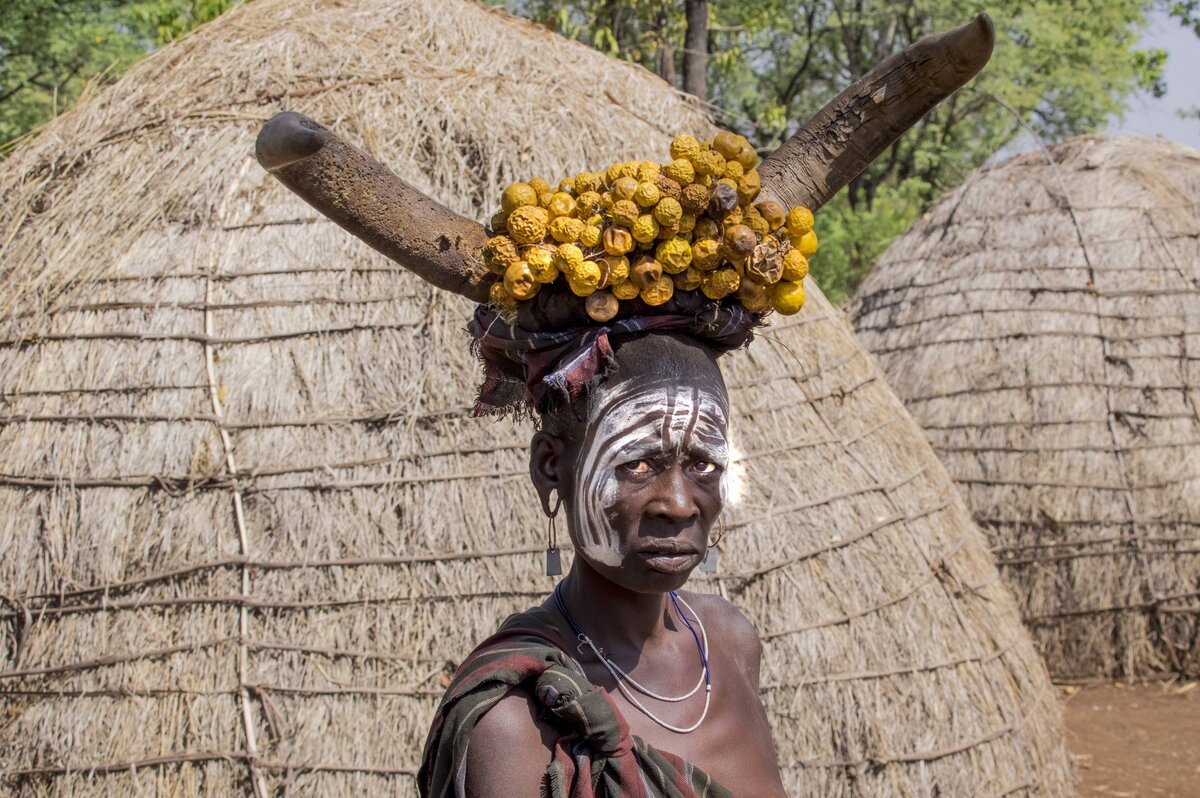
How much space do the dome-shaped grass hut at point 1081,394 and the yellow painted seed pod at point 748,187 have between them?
21.0 ft

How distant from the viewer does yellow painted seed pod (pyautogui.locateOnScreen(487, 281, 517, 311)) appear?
1854mm

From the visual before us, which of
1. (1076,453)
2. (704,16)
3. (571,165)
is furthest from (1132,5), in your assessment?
(571,165)

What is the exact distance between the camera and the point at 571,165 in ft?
15.6

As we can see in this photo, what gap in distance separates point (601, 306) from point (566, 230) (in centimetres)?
12

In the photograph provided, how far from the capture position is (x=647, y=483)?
1.84 metres

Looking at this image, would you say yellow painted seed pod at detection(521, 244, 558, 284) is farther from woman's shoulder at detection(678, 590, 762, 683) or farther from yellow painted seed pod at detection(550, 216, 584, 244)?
woman's shoulder at detection(678, 590, 762, 683)

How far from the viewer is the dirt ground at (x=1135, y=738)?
6363 mm

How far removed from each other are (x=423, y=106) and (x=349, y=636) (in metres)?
2.04

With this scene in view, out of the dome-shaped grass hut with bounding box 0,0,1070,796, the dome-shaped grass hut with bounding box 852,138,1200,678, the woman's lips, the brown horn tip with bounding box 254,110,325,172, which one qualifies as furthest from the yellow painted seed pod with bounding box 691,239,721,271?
the dome-shaped grass hut with bounding box 852,138,1200,678

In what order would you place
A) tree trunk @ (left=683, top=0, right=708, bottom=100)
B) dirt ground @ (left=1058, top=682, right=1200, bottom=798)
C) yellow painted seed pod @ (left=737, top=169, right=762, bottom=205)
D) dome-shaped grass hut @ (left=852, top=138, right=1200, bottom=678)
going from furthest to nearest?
tree trunk @ (left=683, top=0, right=708, bottom=100) < dome-shaped grass hut @ (left=852, top=138, right=1200, bottom=678) < dirt ground @ (left=1058, top=682, right=1200, bottom=798) < yellow painted seed pod @ (left=737, top=169, right=762, bottom=205)

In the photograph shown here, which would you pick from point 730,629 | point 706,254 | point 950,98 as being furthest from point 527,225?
point 950,98

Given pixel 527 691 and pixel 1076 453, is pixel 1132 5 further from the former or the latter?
pixel 527 691

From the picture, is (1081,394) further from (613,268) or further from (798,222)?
(613,268)

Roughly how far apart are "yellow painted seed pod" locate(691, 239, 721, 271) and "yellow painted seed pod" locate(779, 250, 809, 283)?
0.12 m
